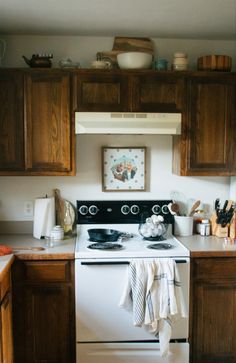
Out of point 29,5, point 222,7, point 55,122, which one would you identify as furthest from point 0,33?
point 222,7

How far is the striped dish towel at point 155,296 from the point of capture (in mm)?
2246

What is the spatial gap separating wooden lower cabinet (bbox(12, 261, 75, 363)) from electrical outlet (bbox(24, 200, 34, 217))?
0.63 m

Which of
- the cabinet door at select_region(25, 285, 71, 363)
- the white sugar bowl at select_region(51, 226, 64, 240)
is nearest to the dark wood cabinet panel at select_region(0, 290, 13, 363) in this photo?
the cabinet door at select_region(25, 285, 71, 363)

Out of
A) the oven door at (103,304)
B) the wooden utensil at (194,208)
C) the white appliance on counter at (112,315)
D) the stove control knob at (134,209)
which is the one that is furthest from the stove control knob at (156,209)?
the oven door at (103,304)

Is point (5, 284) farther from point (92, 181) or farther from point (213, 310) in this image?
point (213, 310)

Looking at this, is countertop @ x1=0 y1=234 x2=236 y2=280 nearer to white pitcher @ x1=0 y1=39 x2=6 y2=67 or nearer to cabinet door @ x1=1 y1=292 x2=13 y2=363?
cabinet door @ x1=1 y1=292 x2=13 y2=363

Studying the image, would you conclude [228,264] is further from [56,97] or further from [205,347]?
[56,97]

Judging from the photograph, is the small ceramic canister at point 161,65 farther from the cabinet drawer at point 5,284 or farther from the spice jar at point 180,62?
the cabinet drawer at point 5,284

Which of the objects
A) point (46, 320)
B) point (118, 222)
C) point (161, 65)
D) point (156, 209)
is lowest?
point (46, 320)

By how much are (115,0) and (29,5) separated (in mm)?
550

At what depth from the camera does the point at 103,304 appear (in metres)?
2.37

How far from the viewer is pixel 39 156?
259 cm

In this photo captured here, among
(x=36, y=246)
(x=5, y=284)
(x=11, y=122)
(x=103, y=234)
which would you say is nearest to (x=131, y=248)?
(x=103, y=234)

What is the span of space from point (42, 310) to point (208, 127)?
5.72 feet
